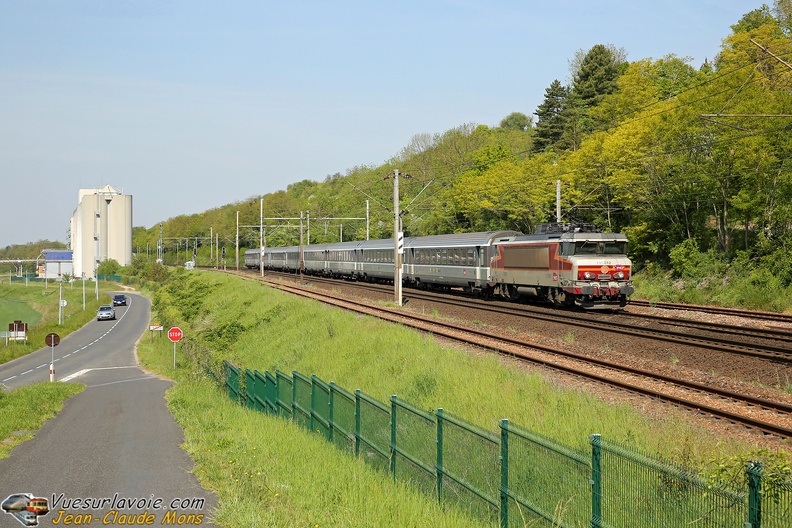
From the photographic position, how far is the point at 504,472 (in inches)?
333

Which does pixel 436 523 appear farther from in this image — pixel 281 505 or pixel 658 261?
pixel 658 261

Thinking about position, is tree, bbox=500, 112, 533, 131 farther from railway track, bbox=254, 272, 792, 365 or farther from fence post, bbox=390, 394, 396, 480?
fence post, bbox=390, 394, 396, 480

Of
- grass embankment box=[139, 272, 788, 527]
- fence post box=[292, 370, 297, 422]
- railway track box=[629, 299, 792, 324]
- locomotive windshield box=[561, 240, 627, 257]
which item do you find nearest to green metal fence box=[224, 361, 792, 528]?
grass embankment box=[139, 272, 788, 527]

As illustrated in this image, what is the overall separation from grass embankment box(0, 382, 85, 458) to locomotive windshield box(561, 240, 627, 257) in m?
19.3

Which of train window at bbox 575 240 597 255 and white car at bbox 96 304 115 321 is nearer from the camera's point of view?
train window at bbox 575 240 597 255

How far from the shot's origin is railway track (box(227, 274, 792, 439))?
1332cm

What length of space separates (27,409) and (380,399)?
1063 cm

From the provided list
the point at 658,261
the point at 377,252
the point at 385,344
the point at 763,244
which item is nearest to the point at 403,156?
the point at 377,252

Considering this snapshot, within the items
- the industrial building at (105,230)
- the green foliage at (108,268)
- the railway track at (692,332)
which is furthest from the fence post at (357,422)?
the industrial building at (105,230)

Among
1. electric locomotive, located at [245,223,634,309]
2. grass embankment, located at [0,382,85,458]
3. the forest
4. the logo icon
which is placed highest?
the forest

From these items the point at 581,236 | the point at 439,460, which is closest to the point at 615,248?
the point at 581,236

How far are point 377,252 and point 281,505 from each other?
4778cm

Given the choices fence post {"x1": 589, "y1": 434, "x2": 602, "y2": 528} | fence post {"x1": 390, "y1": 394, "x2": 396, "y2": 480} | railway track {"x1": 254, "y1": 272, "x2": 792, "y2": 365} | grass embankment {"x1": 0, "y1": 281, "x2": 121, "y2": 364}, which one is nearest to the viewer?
fence post {"x1": 589, "y1": 434, "x2": 602, "y2": 528}

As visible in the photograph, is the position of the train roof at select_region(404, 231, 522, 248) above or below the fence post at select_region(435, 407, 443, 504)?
above
